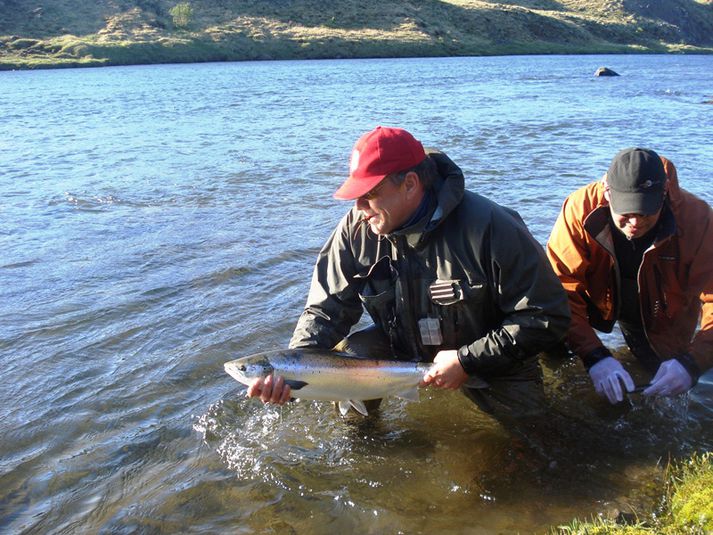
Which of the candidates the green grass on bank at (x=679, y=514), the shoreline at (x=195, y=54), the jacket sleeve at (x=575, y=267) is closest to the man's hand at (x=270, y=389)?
the green grass on bank at (x=679, y=514)

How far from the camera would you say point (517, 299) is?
457 centimetres

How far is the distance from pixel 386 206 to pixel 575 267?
1.83m

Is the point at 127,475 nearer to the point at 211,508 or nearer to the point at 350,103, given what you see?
the point at 211,508

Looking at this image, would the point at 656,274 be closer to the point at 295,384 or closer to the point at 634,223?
the point at 634,223

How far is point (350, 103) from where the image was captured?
105ft

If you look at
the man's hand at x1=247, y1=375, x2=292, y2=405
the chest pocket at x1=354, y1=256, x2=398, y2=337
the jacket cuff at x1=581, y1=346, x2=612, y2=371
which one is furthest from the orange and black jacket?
the man's hand at x1=247, y1=375, x2=292, y2=405

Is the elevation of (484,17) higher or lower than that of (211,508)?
higher

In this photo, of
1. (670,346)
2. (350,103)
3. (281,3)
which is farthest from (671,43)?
(670,346)

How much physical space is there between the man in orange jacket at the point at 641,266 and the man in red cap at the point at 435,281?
0.70 metres

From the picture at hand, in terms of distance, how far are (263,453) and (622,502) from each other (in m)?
2.58

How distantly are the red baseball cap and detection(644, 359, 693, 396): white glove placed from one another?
7.64 ft

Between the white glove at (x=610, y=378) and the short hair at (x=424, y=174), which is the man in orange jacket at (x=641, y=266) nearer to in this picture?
the white glove at (x=610, y=378)

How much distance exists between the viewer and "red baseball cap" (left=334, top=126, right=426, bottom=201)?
428 cm

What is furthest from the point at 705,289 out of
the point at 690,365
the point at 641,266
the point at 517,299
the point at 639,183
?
the point at 517,299
